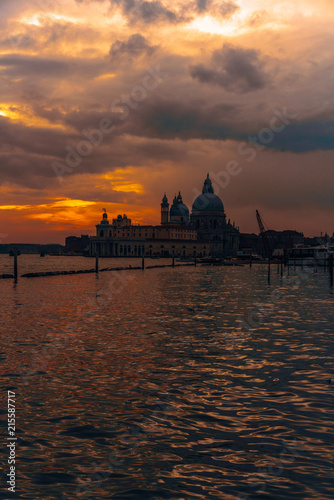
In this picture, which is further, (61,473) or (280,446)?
(280,446)

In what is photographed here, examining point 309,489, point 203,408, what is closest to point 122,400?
point 203,408

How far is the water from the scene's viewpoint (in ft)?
26.9

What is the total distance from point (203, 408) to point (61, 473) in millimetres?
4001

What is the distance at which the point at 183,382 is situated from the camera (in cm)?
1388

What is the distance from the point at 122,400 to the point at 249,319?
15.3m

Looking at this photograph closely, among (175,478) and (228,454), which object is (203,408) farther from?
(175,478)

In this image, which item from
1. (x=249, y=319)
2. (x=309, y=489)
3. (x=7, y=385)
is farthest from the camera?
(x=249, y=319)

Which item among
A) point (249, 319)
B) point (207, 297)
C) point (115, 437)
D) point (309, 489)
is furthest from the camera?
point (207, 297)

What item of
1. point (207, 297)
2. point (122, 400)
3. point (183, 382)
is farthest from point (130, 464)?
point (207, 297)

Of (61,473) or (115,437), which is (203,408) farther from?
(61,473)

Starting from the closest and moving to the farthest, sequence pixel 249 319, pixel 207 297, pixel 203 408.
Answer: pixel 203 408 < pixel 249 319 < pixel 207 297

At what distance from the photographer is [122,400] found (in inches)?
481

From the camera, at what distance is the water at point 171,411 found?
8.20m

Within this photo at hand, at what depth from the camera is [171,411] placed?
11445mm
